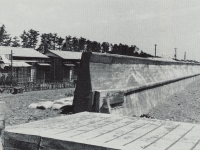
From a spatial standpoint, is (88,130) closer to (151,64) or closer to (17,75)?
(151,64)

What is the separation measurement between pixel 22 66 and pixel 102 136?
78.3 ft

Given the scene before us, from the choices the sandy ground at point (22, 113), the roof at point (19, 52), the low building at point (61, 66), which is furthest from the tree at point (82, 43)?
the sandy ground at point (22, 113)

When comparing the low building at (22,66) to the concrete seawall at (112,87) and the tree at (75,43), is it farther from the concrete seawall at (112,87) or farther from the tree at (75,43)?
the tree at (75,43)

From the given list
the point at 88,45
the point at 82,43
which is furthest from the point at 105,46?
the point at 82,43

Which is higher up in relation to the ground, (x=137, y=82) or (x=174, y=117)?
(x=137, y=82)

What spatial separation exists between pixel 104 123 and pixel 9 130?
1.00 metres

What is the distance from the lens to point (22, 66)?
81.1ft

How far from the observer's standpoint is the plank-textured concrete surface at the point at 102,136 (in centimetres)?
194

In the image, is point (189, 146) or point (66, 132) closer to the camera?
point (189, 146)

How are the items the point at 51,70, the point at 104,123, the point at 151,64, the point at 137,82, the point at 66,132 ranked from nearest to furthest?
the point at 66,132, the point at 104,123, the point at 137,82, the point at 151,64, the point at 51,70

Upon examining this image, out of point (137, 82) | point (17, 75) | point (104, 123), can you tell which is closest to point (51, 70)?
point (17, 75)

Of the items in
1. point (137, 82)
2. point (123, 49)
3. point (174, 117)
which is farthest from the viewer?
point (123, 49)

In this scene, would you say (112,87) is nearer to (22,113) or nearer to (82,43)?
(22,113)

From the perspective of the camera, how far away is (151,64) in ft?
32.3
